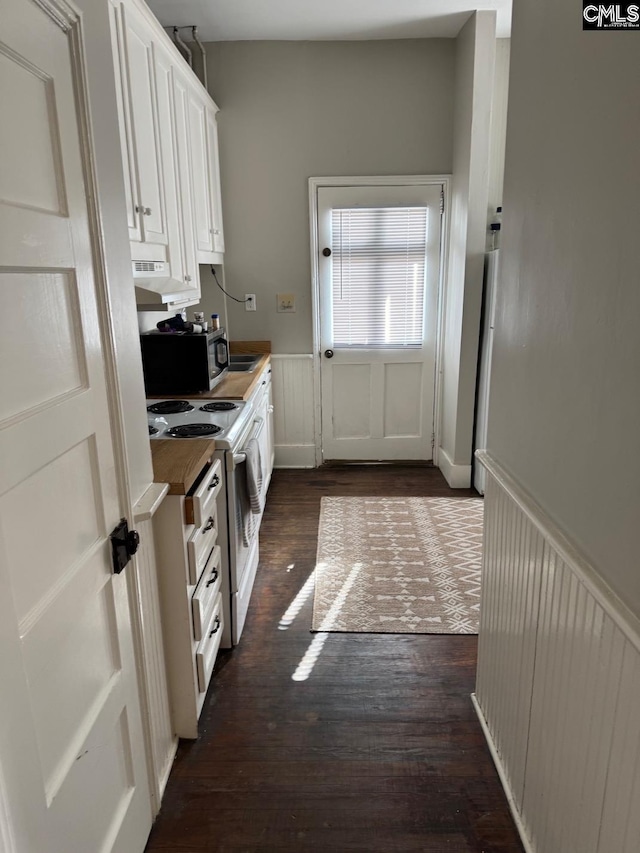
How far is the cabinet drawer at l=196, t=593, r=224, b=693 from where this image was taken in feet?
6.31

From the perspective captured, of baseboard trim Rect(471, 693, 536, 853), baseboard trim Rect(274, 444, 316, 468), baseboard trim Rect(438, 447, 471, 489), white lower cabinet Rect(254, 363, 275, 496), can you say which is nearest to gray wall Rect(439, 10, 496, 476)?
baseboard trim Rect(438, 447, 471, 489)

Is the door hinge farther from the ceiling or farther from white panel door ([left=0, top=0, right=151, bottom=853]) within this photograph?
the ceiling

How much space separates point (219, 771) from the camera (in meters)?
1.78

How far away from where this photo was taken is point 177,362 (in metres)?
3.03

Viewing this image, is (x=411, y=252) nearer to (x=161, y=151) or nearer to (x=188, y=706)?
(x=161, y=151)

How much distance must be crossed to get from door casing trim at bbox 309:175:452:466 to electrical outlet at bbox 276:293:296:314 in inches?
5.5

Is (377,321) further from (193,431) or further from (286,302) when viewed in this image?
(193,431)

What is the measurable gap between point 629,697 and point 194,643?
130 cm

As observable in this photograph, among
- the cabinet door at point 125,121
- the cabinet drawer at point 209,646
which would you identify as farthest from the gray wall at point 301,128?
the cabinet drawer at point 209,646

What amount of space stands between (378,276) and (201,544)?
2.78m

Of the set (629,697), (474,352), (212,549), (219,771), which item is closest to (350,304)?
(474,352)

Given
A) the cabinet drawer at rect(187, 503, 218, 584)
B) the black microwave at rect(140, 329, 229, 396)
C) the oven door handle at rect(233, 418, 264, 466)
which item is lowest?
the cabinet drawer at rect(187, 503, 218, 584)

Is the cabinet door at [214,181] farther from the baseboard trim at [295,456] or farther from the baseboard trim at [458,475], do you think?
the baseboard trim at [458,475]

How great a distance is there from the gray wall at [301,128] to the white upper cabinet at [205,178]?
0.70 ft
